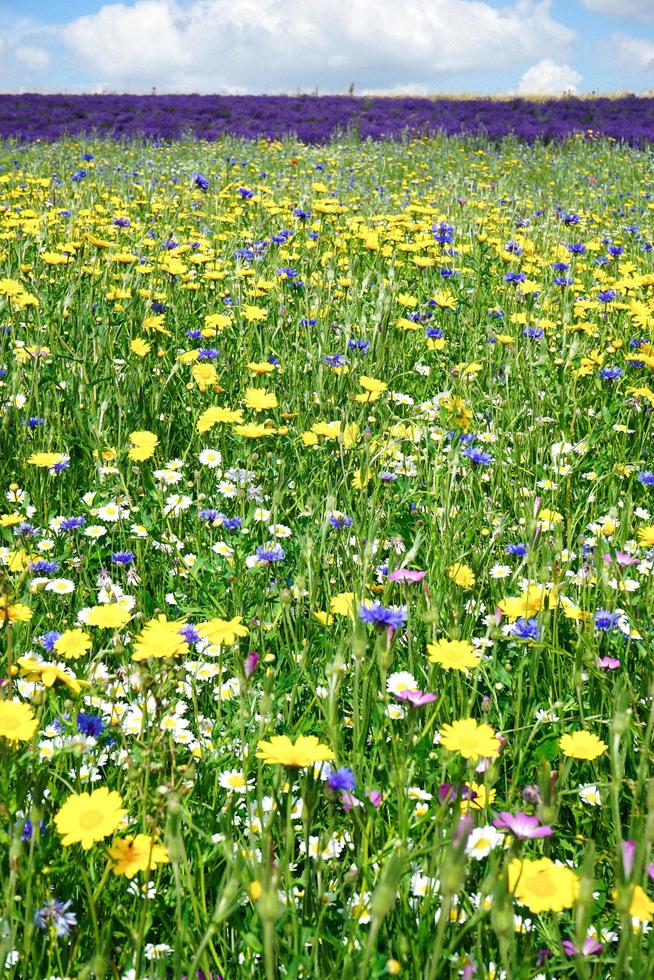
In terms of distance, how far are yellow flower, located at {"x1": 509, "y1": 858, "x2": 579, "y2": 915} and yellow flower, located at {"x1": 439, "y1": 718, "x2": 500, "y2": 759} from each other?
0.13 meters

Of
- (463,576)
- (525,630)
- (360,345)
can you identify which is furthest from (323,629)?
(360,345)

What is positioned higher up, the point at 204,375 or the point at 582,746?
Answer: the point at 204,375

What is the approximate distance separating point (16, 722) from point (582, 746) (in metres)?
0.73

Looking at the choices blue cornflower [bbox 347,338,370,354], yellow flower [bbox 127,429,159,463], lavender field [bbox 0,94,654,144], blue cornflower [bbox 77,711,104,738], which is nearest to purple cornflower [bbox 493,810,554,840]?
blue cornflower [bbox 77,711,104,738]

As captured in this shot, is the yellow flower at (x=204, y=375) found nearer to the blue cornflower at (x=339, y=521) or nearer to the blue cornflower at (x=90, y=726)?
the blue cornflower at (x=339, y=521)

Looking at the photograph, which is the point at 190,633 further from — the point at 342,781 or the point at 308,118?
the point at 308,118

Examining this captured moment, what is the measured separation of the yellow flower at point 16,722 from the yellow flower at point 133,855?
17 cm

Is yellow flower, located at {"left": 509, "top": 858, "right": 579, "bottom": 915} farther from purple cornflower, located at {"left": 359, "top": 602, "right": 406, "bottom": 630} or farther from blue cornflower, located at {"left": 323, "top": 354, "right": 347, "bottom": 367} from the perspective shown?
blue cornflower, located at {"left": 323, "top": 354, "right": 347, "bottom": 367}

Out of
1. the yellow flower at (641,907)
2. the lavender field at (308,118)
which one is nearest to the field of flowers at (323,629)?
the yellow flower at (641,907)

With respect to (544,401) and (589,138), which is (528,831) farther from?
(589,138)

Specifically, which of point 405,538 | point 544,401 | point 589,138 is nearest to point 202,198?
point 544,401

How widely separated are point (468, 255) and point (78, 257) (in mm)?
2205

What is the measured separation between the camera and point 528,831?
81 cm

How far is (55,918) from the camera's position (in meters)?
0.88
